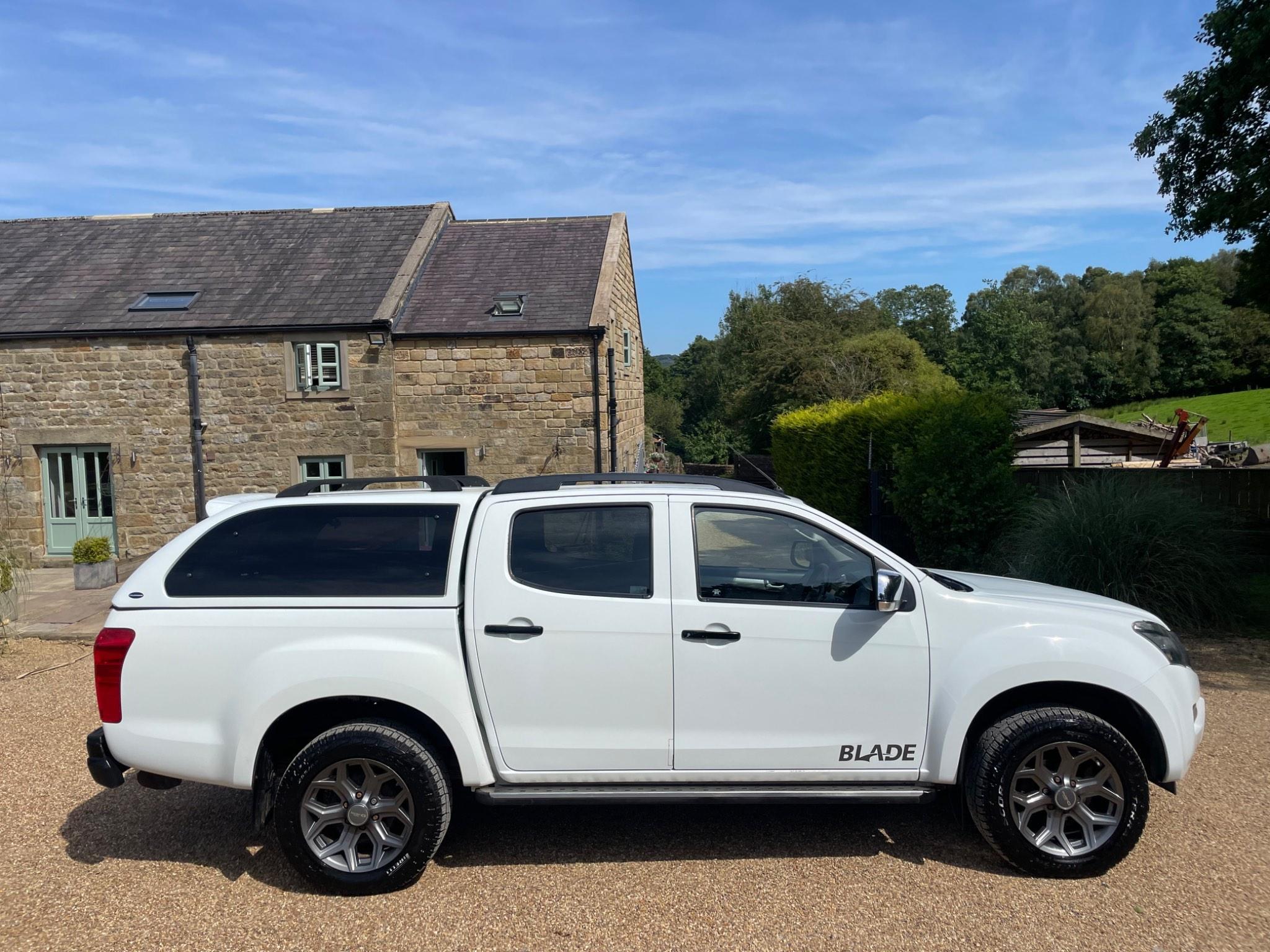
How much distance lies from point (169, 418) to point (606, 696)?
16289 mm

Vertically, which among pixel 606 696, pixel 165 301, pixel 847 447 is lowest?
pixel 606 696

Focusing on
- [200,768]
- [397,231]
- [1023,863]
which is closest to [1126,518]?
[1023,863]

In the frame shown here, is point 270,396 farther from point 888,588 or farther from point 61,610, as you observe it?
point 888,588

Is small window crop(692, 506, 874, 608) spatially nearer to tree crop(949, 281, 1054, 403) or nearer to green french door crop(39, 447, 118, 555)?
green french door crop(39, 447, 118, 555)

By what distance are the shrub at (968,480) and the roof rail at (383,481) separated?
7.22 metres

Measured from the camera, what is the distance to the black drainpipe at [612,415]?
17.6 m

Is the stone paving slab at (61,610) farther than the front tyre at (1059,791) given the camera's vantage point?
Yes

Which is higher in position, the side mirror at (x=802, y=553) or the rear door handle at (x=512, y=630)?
the side mirror at (x=802, y=553)

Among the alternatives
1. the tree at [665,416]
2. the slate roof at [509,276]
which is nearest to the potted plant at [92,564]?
the slate roof at [509,276]

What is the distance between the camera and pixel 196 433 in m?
17.4

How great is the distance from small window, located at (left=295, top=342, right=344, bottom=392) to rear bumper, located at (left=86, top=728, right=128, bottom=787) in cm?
1396

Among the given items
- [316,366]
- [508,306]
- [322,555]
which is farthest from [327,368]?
[322,555]

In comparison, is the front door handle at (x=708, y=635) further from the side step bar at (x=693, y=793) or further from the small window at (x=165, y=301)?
the small window at (x=165, y=301)

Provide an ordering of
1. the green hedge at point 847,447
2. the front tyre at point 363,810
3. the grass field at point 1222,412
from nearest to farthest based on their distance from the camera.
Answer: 1. the front tyre at point 363,810
2. the green hedge at point 847,447
3. the grass field at point 1222,412
